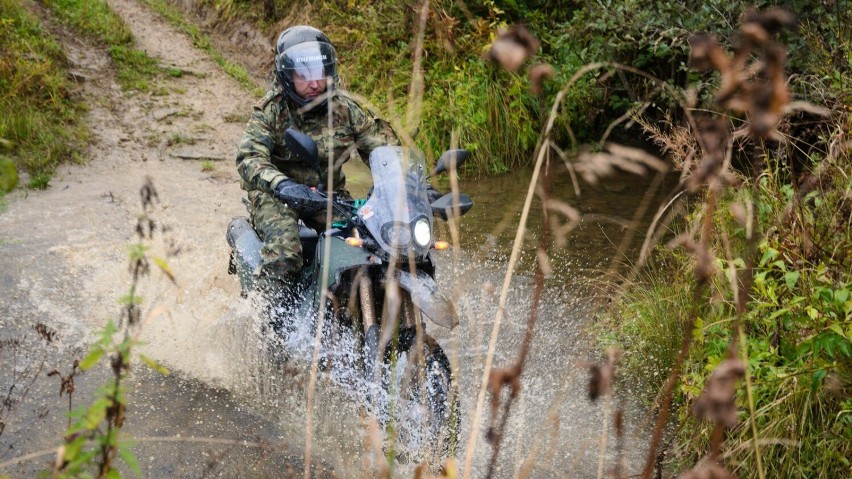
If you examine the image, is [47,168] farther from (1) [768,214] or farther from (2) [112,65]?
(1) [768,214]

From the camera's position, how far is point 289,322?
4.84 metres

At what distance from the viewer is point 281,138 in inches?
199

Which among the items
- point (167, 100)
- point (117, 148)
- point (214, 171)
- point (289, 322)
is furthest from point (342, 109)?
point (167, 100)

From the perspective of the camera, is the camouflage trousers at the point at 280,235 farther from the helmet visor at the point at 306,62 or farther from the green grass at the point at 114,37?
the green grass at the point at 114,37

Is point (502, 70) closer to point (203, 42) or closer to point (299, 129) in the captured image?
point (299, 129)

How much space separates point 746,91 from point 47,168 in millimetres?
8742

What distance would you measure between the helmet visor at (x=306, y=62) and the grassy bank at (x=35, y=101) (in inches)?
178

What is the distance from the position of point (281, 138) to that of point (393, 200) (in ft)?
4.72

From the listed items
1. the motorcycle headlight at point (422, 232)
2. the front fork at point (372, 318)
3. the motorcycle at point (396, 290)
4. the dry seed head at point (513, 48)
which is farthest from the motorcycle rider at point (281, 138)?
the dry seed head at point (513, 48)

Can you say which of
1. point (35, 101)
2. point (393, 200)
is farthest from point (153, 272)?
point (35, 101)

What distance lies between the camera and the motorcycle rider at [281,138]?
15.1 ft

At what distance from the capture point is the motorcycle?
12.3 ft

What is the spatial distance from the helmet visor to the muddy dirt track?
1521 millimetres

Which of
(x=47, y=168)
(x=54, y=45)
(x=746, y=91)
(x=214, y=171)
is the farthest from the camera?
(x=54, y=45)
